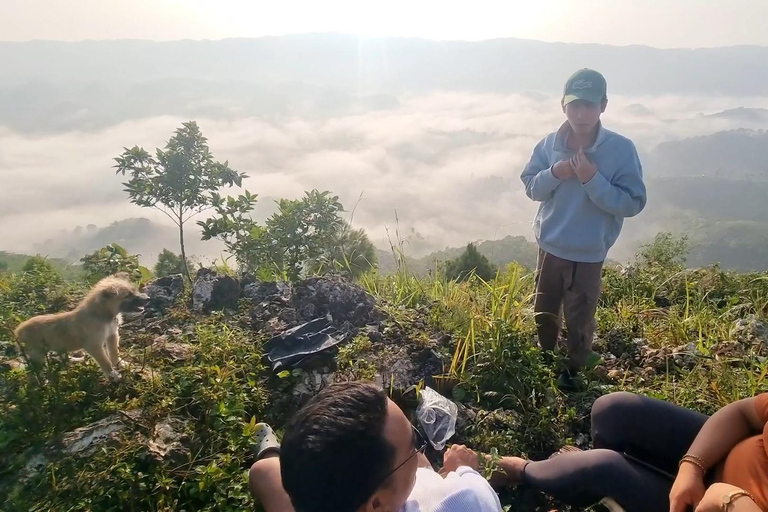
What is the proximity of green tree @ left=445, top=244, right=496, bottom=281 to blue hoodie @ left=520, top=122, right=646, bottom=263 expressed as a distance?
143 inches

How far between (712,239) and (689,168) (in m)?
106

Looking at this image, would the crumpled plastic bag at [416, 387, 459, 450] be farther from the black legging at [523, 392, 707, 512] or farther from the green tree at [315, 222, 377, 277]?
the green tree at [315, 222, 377, 277]

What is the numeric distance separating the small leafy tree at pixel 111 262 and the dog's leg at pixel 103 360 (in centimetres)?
168

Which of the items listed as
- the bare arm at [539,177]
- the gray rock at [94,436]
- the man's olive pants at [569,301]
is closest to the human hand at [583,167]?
the bare arm at [539,177]

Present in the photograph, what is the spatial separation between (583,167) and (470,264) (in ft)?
14.1

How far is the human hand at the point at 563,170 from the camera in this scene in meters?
2.84

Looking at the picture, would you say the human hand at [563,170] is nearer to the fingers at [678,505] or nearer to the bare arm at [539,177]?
the bare arm at [539,177]

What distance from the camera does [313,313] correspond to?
3873 mm

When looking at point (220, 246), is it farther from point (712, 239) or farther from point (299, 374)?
point (712, 239)

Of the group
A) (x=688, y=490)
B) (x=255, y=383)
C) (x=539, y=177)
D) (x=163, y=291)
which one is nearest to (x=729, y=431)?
(x=688, y=490)

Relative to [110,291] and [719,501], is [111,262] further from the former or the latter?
[719,501]

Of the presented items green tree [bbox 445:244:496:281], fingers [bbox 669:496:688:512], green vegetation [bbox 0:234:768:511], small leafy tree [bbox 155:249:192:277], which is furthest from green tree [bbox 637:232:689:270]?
Result: small leafy tree [bbox 155:249:192:277]

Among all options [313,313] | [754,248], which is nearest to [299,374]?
[313,313]

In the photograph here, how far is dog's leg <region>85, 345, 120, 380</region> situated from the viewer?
9.80 feet
